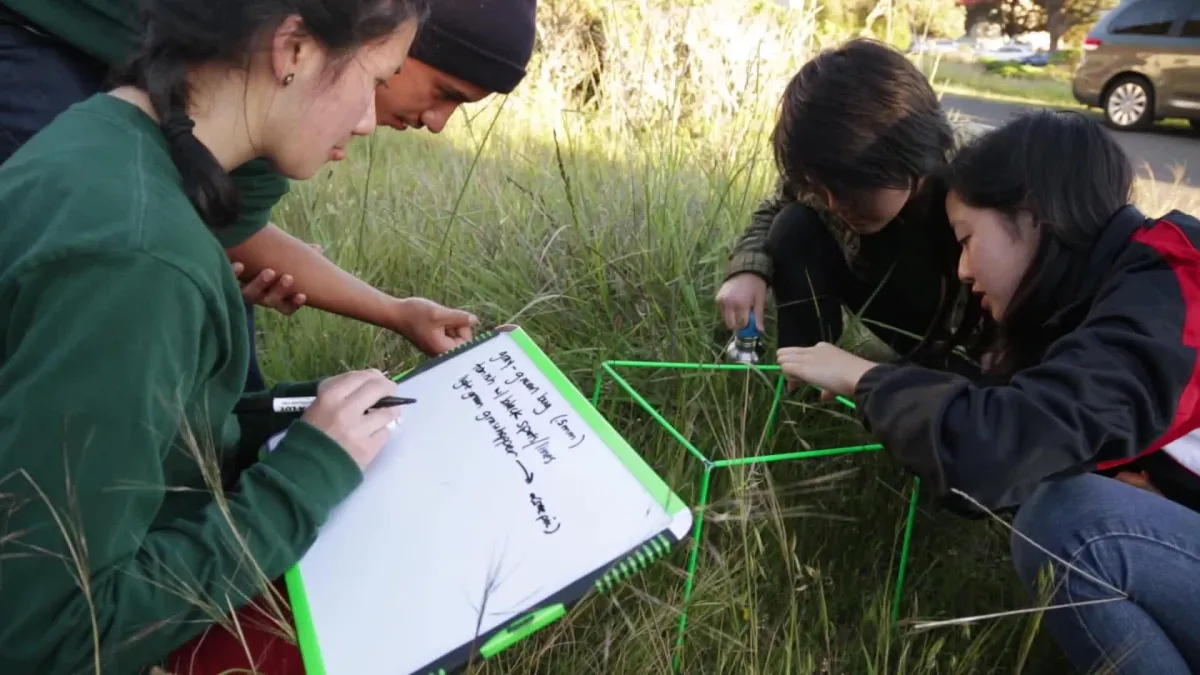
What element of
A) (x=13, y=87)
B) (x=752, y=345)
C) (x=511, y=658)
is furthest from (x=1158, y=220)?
(x=13, y=87)

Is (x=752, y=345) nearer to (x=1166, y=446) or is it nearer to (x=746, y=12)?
(x=1166, y=446)

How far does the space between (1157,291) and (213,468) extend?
112 centimetres

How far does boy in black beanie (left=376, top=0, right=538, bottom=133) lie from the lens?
1531mm

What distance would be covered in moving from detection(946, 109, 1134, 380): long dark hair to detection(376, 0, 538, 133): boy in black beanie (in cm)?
77

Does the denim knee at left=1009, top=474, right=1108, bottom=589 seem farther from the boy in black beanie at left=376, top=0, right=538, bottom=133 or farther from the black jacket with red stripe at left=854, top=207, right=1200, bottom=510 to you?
the boy in black beanie at left=376, top=0, right=538, bottom=133

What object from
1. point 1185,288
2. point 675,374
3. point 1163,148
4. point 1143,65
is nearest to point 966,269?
point 1185,288

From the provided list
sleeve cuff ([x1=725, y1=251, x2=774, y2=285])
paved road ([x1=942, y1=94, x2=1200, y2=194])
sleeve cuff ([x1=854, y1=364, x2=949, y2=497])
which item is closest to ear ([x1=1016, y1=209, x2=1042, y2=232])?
sleeve cuff ([x1=854, y1=364, x2=949, y2=497])

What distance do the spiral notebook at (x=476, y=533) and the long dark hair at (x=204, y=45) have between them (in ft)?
1.27

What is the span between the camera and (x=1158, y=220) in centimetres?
124

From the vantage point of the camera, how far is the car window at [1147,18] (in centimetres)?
780

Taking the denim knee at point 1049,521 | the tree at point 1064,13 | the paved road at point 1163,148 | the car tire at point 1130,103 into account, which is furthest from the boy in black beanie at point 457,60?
the tree at point 1064,13

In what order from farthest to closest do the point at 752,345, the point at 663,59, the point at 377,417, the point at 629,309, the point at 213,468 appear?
the point at 663,59 → the point at 629,309 → the point at 752,345 → the point at 377,417 → the point at 213,468

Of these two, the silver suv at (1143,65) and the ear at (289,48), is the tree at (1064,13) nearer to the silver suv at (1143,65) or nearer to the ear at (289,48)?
the silver suv at (1143,65)

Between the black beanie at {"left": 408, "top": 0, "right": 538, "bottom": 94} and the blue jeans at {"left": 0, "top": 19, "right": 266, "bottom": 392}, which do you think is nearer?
the blue jeans at {"left": 0, "top": 19, "right": 266, "bottom": 392}
